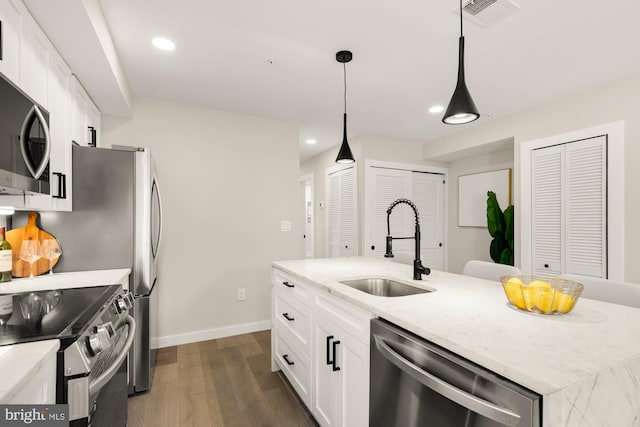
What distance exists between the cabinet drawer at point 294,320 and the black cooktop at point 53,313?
3.42 ft

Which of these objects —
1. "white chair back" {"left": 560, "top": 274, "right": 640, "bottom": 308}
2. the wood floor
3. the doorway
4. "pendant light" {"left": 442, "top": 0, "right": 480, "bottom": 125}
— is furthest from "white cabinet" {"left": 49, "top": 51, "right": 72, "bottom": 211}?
the doorway

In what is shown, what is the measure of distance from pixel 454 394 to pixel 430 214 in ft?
14.5

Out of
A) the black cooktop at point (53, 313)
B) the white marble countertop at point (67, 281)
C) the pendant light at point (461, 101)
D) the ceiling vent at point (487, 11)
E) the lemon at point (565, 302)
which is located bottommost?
the black cooktop at point (53, 313)

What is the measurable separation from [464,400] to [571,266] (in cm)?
312

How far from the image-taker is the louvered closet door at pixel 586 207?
2826 millimetres

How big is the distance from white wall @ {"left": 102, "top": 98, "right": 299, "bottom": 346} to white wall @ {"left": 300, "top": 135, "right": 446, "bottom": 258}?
1.10 metres

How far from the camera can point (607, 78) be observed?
266 cm

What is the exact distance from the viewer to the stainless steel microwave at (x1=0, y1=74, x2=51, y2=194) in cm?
116

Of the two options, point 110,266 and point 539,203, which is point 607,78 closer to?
point 539,203

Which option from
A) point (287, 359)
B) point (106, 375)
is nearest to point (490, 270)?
point (287, 359)

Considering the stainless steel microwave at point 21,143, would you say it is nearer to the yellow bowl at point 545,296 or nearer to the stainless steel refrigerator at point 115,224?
the stainless steel refrigerator at point 115,224

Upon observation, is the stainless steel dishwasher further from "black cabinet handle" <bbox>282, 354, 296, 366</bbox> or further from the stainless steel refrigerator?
the stainless steel refrigerator

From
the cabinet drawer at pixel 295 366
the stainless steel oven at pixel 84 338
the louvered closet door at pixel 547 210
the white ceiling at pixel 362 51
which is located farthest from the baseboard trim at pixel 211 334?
the louvered closet door at pixel 547 210

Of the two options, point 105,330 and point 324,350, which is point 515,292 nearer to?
point 324,350
